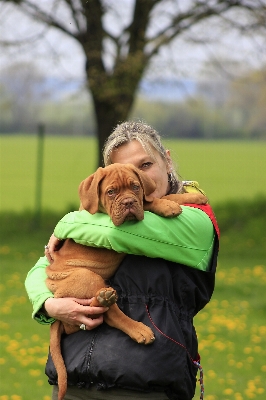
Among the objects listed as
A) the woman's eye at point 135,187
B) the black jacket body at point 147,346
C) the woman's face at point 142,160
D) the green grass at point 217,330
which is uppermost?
the woman's face at point 142,160

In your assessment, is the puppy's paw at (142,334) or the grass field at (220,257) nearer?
the puppy's paw at (142,334)

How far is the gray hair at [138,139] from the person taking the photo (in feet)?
10.7

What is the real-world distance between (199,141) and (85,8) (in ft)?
37.0

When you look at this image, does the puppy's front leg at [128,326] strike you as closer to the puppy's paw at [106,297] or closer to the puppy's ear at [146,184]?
the puppy's paw at [106,297]

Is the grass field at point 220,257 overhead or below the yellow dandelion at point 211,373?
below

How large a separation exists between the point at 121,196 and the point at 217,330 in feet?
22.5

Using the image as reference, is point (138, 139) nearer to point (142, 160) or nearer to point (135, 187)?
point (142, 160)

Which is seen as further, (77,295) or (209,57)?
(209,57)

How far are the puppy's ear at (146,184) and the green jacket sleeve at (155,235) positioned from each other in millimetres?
117

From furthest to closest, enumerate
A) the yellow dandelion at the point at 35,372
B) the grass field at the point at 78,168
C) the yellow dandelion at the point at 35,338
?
the grass field at the point at 78,168, the yellow dandelion at the point at 35,338, the yellow dandelion at the point at 35,372

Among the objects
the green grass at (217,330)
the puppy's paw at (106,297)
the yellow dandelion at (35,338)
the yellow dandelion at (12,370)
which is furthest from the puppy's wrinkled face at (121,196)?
the yellow dandelion at (35,338)

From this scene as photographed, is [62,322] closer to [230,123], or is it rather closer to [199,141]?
[199,141]

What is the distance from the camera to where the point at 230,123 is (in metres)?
26.6

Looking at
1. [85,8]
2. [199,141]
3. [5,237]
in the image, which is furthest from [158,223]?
[199,141]
